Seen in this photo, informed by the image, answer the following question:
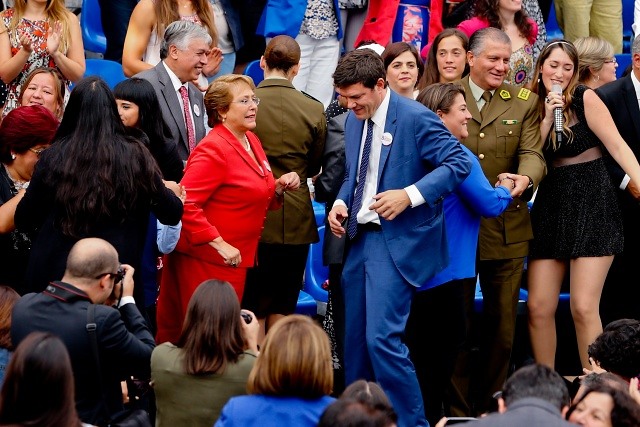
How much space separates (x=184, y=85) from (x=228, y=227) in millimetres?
1177

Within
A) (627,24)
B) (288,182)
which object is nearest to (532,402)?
(288,182)

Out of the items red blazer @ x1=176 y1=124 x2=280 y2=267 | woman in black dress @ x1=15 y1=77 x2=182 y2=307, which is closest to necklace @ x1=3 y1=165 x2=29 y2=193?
woman in black dress @ x1=15 y1=77 x2=182 y2=307

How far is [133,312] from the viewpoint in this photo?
5.12 meters

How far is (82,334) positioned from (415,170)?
2.11 metres

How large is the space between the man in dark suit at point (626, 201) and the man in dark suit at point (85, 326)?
3.63 meters

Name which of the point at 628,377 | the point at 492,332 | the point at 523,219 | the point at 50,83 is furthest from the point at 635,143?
→ the point at 50,83

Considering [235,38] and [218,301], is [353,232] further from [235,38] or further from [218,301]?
[235,38]

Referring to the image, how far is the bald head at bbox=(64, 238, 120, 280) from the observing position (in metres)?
4.85

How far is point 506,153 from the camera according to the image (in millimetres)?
7098

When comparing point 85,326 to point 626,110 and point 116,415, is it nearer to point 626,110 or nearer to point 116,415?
point 116,415

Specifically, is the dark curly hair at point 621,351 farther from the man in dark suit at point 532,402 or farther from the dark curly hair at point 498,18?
the dark curly hair at point 498,18

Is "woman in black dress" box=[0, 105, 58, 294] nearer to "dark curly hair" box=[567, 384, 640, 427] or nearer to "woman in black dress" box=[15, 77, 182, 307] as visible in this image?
"woman in black dress" box=[15, 77, 182, 307]

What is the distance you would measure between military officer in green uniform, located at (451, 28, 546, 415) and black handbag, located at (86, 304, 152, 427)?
8.41ft

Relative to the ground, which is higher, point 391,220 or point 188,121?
point 188,121
